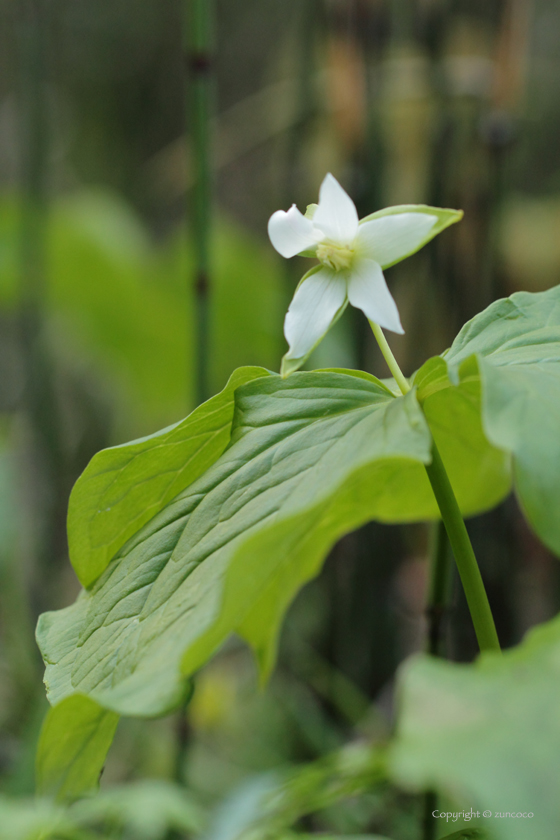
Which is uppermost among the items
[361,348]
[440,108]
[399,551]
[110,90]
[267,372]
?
[110,90]

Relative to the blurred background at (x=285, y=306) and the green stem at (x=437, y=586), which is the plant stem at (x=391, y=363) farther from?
the blurred background at (x=285, y=306)

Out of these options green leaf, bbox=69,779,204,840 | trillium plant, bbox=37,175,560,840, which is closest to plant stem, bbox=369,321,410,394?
trillium plant, bbox=37,175,560,840

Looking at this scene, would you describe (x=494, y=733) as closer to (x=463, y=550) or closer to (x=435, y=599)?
(x=463, y=550)

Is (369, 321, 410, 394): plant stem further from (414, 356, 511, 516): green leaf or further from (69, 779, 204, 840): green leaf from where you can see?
(69, 779, 204, 840): green leaf

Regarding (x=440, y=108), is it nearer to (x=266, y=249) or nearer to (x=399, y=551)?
(x=399, y=551)

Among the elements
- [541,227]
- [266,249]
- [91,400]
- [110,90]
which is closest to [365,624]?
[541,227]

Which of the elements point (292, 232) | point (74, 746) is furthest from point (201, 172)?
point (74, 746)

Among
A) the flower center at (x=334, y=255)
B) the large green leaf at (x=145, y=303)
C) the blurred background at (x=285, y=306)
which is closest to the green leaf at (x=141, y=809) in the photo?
the blurred background at (x=285, y=306)
